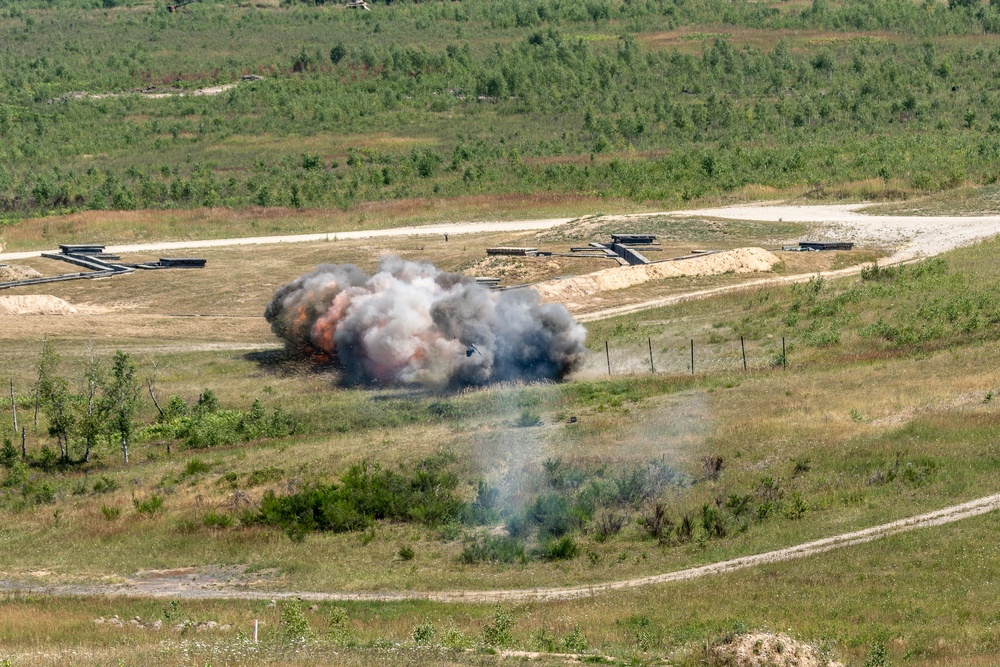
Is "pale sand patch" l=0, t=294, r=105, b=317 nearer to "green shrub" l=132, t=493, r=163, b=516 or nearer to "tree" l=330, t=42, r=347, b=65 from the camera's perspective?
"green shrub" l=132, t=493, r=163, b=516

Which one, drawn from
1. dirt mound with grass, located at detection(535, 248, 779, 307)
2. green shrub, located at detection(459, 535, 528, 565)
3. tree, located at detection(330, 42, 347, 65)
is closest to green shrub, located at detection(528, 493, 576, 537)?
green shrub, located at detection(459, 535, 528, 565)

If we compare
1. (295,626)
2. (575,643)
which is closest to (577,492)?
(575,643)

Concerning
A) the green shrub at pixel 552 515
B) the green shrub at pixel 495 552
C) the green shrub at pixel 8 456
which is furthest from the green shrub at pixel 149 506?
the green shrub at pixel 552 515

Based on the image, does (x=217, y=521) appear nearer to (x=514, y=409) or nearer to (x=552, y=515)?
(x=552, y=515)

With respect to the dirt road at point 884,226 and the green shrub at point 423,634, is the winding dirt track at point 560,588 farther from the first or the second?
the dirt road at point 884,226

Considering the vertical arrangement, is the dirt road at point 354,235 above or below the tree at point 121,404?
above
